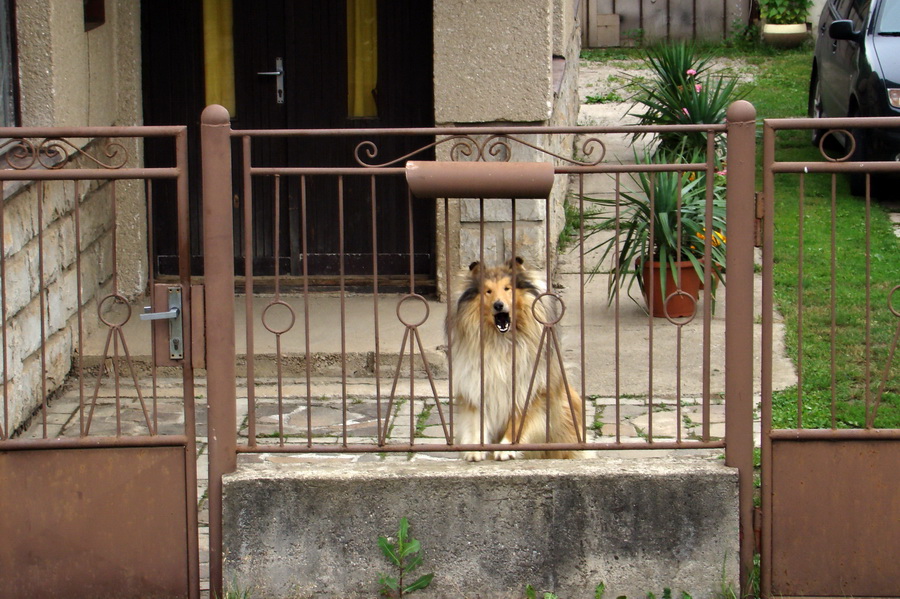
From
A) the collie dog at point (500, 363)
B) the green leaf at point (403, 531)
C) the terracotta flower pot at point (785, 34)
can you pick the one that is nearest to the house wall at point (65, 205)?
the collie dog at point (500, 363)

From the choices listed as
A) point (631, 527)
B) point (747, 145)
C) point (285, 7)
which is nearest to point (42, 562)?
point (631, 527)

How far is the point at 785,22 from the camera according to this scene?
1742 centimetres

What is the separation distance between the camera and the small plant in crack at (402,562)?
179 inches

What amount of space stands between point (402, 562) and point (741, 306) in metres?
1.60

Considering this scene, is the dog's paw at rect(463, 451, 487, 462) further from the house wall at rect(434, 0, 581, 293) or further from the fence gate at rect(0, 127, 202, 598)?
the house wall at rect(434, 0, 581, 293)

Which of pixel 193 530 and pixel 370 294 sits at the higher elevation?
pixel 370 294

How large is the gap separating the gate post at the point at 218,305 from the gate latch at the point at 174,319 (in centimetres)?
11

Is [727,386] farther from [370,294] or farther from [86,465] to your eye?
[370,294]

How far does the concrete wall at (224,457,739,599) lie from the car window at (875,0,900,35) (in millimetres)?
7883

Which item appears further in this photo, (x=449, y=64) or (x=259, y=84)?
(x=259, y=84)

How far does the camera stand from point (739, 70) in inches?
630

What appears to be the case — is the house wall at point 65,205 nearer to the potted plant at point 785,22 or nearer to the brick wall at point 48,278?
the brick wall at point 48,278

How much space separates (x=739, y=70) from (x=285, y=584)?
12.9 m

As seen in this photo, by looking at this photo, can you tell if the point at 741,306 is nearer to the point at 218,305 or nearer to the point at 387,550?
the point at 387,550
